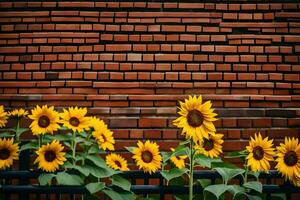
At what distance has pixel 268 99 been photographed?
305cm

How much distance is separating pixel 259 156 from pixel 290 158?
18 cm

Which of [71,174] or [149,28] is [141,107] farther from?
[71,174]

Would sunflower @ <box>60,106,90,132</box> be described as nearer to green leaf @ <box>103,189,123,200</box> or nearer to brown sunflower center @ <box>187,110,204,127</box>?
green leaf @ <box>103,189,123,200</box>

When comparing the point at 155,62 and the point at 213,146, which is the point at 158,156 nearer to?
the point at 213,146

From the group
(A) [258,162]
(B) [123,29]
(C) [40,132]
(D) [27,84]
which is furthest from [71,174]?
(B) [123,29]

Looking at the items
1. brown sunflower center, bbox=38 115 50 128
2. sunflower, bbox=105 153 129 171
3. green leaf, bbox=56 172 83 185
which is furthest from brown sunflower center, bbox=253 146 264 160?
brown sunflower center, bbox=38 115 50 128

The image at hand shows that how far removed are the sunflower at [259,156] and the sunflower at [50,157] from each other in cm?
112

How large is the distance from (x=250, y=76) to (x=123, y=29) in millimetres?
1235

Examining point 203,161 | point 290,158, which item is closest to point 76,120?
point 203,161

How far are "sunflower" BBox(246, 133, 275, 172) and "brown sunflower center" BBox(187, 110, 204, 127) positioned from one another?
1.23ft

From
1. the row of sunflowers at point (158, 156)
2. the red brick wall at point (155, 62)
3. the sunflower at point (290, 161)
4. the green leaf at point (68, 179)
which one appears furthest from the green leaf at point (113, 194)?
the red brick wall at point (155, 62)

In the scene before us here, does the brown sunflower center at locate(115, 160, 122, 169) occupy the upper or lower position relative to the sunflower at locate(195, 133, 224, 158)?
lower

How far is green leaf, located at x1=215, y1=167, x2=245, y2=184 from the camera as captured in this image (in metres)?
1.95

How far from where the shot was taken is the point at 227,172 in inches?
77.8
